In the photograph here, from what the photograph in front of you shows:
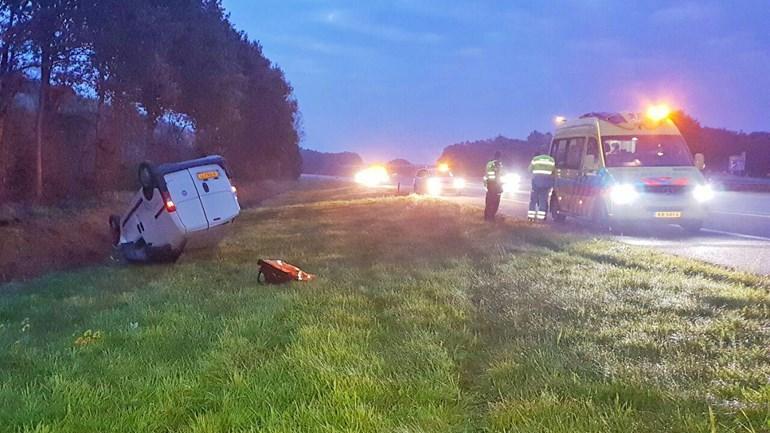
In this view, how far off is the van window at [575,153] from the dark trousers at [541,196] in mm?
895

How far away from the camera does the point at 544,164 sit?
59.2 ft

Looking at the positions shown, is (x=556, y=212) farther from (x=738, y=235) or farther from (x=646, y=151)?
(x=738, y=235)

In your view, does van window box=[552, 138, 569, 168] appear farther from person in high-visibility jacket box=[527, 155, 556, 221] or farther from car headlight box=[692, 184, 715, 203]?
car headlight box=[692, 184, 715, 203]

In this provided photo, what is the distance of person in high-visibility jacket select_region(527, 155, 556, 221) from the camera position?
710 inches

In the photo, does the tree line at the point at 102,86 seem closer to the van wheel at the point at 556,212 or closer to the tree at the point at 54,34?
the tree at the point at 54,34

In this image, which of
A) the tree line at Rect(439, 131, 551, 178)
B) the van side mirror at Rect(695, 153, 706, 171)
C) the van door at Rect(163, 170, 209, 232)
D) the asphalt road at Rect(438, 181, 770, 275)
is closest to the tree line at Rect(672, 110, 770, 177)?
the tree line at Rect(439, 131, 551, 178)

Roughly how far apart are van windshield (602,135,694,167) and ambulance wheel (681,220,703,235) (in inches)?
53.2

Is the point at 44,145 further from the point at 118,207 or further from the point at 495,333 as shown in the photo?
the point at 495,333

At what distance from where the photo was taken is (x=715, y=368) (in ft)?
15.1

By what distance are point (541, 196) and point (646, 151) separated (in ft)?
11.9

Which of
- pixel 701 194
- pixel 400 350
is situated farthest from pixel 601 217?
pixel 400 350

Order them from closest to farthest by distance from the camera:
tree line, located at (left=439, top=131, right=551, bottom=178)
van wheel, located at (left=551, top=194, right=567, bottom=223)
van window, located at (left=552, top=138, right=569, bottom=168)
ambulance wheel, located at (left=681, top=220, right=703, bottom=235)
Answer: ambulance wheel, located at (left=681, top=220, right=703, bottom=235)
van window, located at (left=552, top=138, right=569, bottom=168)
van wheel, located at (left=551, top=194, right=567, bottom=223)
tree line, located at (left=439, top=131, right=551, bottom=178)

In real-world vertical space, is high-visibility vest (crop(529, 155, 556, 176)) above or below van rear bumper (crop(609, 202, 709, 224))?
above

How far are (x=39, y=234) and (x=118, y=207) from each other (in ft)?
21.2
